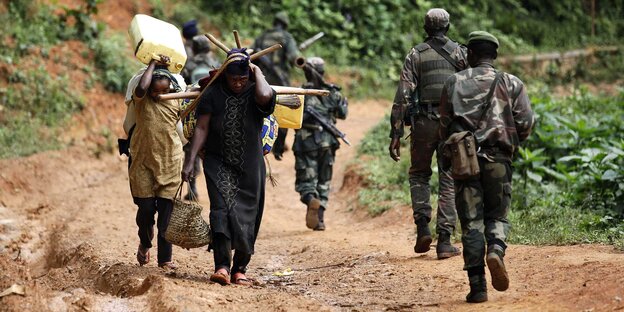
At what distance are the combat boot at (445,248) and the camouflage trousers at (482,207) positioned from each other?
5.97ft

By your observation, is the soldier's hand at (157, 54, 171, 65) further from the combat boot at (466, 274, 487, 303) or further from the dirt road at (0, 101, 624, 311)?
the combat boot at (466, 274, 487, 303)

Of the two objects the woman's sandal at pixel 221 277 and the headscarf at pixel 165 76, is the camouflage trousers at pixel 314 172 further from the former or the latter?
the woman's sandal at pixel 221 277

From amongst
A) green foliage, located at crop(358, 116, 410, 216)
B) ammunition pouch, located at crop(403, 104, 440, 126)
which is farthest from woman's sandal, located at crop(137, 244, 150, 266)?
green foliage, located at crop(358, 116, 410, 216)

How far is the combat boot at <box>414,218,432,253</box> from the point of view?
8773 mm

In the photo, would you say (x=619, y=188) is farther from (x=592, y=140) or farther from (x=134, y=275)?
(x=134, y=275)

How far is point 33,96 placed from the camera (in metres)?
16.4

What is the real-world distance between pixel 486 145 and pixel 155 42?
2.81 meters

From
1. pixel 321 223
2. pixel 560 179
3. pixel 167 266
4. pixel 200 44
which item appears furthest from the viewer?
pixel 200 44

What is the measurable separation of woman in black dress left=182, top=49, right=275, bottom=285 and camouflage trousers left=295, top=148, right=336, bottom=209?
3.71 m

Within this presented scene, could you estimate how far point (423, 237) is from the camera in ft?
28.8

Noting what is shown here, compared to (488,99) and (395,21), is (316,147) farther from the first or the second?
(395,21)

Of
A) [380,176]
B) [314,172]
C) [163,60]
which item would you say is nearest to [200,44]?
[314,172]

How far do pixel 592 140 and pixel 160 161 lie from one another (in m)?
6.70

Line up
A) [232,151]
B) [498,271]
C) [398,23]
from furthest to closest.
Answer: [398,23] < [232,151] < [498,271]
